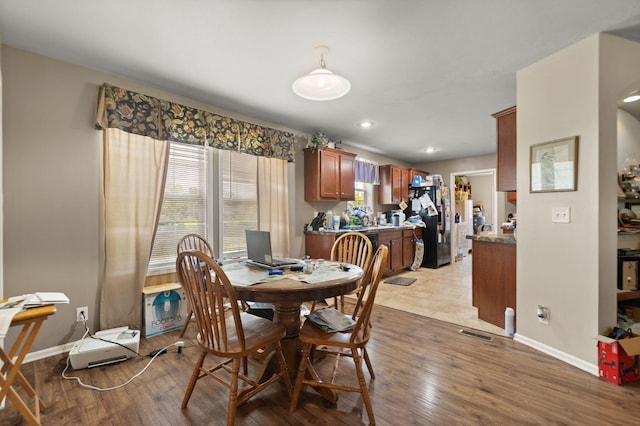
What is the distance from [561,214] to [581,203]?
0.15 m

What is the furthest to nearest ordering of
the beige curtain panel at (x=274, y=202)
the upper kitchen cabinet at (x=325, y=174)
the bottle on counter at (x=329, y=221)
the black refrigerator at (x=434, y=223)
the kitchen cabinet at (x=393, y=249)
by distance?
the black refrigerator at (x=434, y=223), the kitchen cabinet at (x=393, y=249), the bottle on counter at (x=329, y=221), the upper kitchen cabinet at (x=325, y=174), the beige curtain panel at (x=274, y=202)

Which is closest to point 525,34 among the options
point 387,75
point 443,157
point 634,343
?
point 387,75

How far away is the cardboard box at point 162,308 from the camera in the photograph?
265 centimetres

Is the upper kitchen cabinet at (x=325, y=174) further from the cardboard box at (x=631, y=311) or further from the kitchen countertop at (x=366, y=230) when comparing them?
the cardboard box at (x=631, y=311)

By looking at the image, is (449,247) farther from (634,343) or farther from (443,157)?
(634,343)

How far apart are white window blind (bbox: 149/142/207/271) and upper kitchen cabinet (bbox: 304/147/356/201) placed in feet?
5.24

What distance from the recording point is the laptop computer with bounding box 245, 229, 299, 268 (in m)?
2.07

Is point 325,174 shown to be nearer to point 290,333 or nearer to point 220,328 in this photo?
point 290,333

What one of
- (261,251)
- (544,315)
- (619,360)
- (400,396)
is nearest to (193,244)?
(261,251)

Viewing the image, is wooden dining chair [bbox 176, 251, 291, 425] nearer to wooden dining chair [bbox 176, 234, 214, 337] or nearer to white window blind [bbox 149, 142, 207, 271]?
wooden dining chair [bbox 176, 234, 214, 337]

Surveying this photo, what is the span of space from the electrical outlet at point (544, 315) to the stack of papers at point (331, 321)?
166 centimetres

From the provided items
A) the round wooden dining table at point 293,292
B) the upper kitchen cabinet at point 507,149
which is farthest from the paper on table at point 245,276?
the upper kitchen cabinet at point 507,149

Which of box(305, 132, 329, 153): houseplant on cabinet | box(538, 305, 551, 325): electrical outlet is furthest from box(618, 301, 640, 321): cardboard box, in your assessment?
box(305, 132, 329, 153): houseplant on cabinet

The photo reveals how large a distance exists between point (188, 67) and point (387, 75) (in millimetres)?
1768
